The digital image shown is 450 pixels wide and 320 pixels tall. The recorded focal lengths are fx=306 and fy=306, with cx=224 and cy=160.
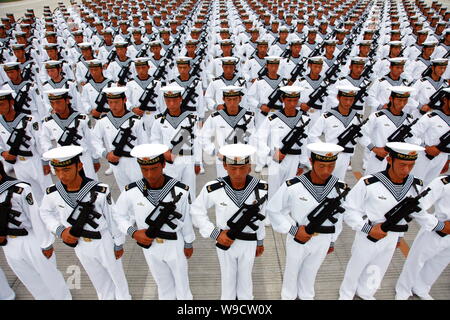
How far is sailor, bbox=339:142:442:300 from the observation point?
9.94 feet

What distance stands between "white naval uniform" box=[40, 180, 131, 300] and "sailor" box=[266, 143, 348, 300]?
5.72 ft

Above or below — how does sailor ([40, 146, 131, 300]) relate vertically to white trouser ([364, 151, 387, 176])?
above

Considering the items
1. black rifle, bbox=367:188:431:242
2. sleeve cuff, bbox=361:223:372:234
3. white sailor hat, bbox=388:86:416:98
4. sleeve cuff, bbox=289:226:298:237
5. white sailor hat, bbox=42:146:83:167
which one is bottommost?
sleeve cuff, bbox=289:226:298:237

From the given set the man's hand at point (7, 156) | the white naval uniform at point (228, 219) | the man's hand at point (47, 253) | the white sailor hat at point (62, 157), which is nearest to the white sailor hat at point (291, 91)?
the white naval uniform at point (228, 219)

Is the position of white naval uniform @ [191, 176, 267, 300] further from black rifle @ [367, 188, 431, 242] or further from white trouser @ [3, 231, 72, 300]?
white trouser @ [3, 231, 72, 300]

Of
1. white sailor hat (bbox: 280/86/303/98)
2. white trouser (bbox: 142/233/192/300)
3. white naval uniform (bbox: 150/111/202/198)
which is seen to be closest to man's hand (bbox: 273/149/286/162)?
white sailor hat (bbox: 280/86/303/98)

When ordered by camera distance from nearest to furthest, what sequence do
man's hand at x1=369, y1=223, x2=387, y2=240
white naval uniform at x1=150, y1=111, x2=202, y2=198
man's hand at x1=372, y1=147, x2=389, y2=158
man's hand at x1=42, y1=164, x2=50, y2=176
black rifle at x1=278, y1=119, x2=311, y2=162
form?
1. man's hand at x1=369, y1=223, x2=387, y2=240
2. black rifle at x1=278, y1=119, x2=311, y2=162
3. man's hand at x1=372, y1=147, x2=389, y2=158
4. white naval uniform at x1=150, y1=111, x2=202, y2=198
5. man's hand at x1=42, y1=164, x2=50, y2=176

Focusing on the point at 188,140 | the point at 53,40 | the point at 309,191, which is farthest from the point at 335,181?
the point at 53,40

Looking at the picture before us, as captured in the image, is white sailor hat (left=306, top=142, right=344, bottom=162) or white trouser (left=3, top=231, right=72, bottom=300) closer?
white sailor hat (left=306, top=142, right=344, bottom=162)

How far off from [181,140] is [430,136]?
4.07 m

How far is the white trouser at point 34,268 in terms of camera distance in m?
3.29

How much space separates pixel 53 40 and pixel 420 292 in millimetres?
13232

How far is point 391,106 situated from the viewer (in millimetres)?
5082
